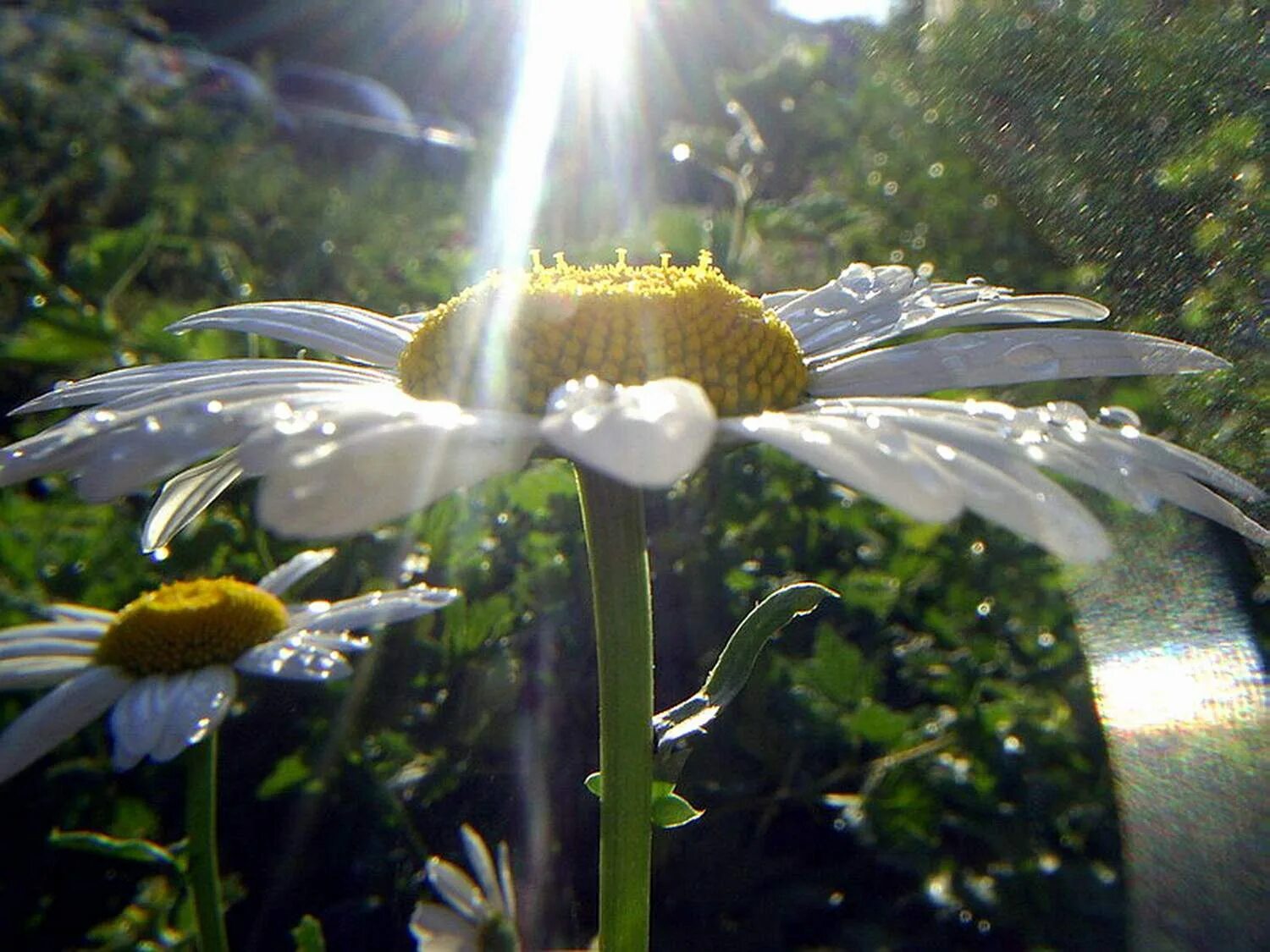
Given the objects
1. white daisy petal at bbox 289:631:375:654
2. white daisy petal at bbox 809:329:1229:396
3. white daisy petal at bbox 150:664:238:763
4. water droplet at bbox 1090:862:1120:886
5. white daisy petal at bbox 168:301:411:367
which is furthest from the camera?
water droplet at bbox 1090:862:1120:886

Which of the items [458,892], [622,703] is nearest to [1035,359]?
[622,703]

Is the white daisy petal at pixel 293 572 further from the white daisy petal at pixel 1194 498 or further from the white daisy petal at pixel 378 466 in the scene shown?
the white daisy petal at pixel 1194 498

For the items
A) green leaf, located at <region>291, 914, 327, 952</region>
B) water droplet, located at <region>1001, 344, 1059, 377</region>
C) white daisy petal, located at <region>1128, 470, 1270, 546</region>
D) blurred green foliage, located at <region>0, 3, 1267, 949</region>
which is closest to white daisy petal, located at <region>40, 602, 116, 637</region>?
blurred green foliage, located at <region>0, 3, 1267, 949</region>

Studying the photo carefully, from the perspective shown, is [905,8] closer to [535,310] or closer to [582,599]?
[582,599]

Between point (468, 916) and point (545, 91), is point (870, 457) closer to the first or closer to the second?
point (468, 916)

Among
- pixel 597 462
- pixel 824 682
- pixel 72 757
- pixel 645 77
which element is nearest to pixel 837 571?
pixel 824 682

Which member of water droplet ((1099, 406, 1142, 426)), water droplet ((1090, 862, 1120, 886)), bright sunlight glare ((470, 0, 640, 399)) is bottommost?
water droplet ((1090, 862, 1120, 886))

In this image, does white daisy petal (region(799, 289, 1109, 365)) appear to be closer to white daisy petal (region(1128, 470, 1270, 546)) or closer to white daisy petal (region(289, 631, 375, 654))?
white daisy petal (region(1128, 470, 1270, 546))
